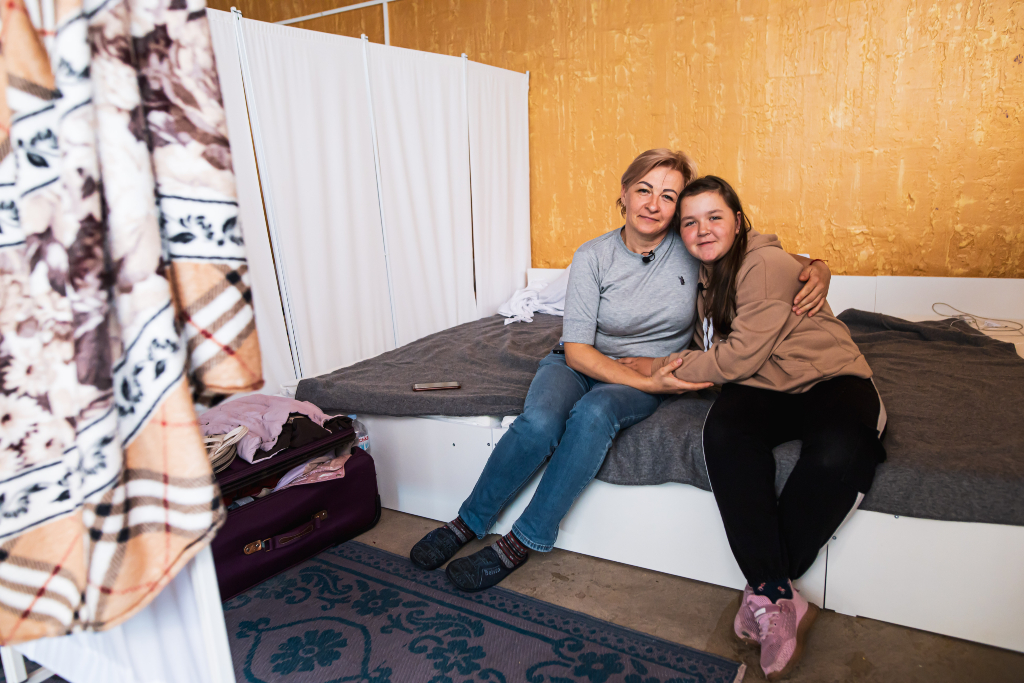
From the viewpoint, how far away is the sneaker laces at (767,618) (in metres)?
1.30

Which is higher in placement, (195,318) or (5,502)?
(195,318)

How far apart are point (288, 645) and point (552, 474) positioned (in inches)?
27.3

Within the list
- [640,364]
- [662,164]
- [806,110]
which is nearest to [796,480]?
[640,364]

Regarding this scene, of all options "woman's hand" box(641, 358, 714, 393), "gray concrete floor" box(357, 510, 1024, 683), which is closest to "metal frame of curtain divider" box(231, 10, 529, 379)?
"gray concrete floor" box(357, 510, 1024, 683)

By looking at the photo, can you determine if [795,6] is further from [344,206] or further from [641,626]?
[641,626]

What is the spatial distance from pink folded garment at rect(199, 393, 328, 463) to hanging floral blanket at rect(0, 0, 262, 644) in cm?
95

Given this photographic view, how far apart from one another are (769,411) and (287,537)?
3.99ft

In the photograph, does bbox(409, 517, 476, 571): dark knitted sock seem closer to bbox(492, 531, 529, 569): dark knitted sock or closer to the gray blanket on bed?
bbox(492, 531, 529, 569): dark knitted sock

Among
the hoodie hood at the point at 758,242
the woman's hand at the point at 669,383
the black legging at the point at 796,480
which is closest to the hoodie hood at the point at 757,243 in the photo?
the hoodie hood at the point at 758,242

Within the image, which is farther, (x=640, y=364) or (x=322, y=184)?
(x=322, y=184)

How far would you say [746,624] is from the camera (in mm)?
1365

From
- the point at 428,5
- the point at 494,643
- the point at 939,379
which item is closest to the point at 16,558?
the point at 494,643

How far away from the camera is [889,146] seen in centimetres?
274

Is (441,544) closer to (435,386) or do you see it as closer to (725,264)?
(435,386)
